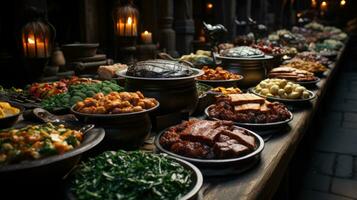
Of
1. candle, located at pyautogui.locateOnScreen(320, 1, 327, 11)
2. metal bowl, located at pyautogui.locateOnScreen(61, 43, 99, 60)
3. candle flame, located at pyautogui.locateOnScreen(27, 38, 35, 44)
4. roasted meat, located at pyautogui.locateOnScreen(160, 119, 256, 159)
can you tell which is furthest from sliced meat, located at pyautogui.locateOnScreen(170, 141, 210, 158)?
candle, located at pyautogui.locateOnScreen(320, 1, 327, 11)

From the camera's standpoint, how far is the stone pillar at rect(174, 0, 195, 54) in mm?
9094

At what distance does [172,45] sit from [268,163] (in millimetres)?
6771

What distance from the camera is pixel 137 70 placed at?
257cm

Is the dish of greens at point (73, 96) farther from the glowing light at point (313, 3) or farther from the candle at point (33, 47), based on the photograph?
the glowing light at point (313, 3)

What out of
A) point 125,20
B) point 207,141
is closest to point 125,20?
point 125,20

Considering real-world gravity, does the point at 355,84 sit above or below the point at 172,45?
below

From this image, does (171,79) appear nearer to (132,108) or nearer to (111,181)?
(132,108)

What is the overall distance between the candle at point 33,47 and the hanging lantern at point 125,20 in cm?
160

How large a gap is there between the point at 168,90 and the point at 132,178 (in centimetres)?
109

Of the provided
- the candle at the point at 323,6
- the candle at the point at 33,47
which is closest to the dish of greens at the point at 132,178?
the candle at the point at 33,47

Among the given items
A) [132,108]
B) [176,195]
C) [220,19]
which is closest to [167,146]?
[132,108]

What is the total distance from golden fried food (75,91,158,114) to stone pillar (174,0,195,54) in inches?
281

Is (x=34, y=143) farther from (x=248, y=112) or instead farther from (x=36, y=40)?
(x=36, y=40)

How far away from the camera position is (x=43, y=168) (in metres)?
1.39
